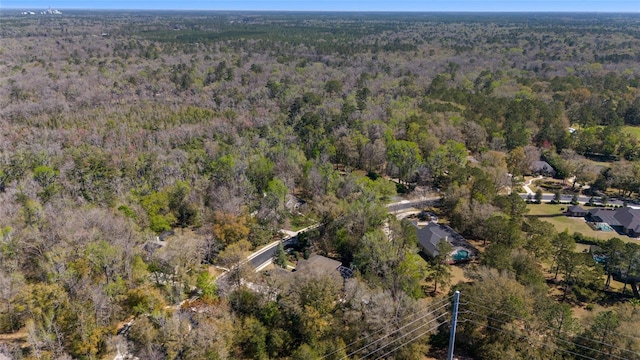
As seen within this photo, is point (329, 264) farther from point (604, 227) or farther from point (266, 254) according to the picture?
point (604, 227)

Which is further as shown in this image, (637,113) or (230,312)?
(637,113)

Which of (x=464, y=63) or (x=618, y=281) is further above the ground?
(x=464, y=63)

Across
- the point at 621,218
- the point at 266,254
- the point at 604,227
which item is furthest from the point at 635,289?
the point at 266,254

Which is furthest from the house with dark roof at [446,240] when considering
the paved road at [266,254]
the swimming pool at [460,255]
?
the paved road at [266,254]

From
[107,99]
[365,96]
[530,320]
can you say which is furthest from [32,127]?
[530,320]

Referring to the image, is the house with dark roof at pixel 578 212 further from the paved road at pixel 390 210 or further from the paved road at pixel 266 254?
the paved road at pixel 266 254

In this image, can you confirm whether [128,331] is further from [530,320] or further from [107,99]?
[107,99]

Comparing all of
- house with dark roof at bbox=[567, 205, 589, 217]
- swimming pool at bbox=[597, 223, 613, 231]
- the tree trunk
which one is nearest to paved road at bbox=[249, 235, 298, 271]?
the tree trunk
